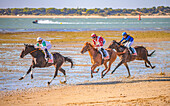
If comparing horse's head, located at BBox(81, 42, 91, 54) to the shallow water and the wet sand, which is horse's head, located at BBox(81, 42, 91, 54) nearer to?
the shallow water

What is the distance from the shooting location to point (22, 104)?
10047 millimetres

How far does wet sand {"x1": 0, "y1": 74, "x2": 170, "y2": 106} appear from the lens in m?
10.1

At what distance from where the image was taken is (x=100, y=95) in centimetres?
1127

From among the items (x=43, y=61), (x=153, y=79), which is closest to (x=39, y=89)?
(x=43, y=61)

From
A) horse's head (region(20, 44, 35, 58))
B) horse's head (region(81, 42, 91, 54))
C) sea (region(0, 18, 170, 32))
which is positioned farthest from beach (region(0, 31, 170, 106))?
sea (region(0, 18, 170, 32))

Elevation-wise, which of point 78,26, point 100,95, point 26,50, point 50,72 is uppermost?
point 78,26

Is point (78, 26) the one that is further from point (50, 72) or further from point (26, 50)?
point (26, 50)

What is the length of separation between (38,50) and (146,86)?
5574 mm

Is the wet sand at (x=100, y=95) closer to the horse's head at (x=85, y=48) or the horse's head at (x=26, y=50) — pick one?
the horse's head at (x=85, y=48)

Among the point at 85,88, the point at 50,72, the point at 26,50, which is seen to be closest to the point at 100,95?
the point at 85,88

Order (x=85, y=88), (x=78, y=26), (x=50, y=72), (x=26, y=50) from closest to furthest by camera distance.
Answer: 1. (x=85, y=88)
2. (x=26, y=50)
3. (x=50, y=72)
4. (x=78, y=26)

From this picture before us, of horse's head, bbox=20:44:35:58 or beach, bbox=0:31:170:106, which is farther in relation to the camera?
horse's head, bbox=20:44:35:58

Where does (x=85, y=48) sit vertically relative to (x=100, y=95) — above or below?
above

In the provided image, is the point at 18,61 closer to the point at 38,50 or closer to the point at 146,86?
the point at 38,50
